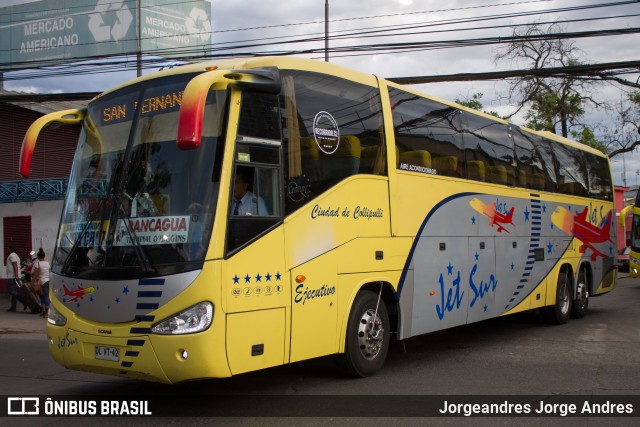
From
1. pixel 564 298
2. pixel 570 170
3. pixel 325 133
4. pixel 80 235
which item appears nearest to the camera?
pixel 80 235

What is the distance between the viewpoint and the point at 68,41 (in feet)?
88.4

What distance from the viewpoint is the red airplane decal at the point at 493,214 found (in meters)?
10.5

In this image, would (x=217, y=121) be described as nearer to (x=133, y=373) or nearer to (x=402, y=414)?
(x=133, y=373)

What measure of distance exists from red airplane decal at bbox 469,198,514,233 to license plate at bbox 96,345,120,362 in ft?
19.8

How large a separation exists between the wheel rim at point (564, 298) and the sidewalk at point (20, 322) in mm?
10693

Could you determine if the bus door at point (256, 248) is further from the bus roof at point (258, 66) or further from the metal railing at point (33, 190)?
the metal railing at point (33, 190)

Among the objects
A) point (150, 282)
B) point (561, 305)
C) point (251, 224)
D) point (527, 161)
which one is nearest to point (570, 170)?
point (527, 161)

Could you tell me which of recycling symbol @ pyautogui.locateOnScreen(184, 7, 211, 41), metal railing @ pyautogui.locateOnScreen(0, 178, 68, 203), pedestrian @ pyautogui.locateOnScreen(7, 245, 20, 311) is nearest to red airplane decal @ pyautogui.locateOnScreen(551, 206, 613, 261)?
pedestrian @ pyautogui.locateOnScreen(7, 245, 20, 311)

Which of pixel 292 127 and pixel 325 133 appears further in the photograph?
pixel 325 133

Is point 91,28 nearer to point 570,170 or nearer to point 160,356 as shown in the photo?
point 570,170

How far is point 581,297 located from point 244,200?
10474 mm

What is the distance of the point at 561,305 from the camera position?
13.5 metres

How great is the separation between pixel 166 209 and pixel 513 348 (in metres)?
6.61

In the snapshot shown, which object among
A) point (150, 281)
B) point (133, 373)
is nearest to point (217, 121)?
point (150, 281)
